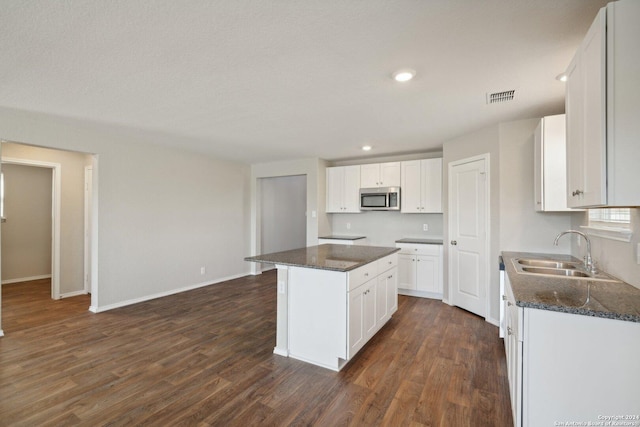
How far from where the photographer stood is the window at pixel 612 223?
1.86 metres

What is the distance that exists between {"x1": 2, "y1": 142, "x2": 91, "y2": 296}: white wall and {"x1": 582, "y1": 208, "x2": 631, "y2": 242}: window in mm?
6508

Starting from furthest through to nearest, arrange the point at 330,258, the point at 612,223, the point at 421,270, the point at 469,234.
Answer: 1. the point at 421,270
2. the point at 469,234
3. the point at 330,258
4. the point at 612,223

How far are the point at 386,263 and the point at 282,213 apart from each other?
438cm

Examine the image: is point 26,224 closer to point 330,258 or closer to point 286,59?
point 330,258

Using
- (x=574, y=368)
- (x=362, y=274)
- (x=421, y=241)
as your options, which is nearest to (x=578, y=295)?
(x=574, y=368)

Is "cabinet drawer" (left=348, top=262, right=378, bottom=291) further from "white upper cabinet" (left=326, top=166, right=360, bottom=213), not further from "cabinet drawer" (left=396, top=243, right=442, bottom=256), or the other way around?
"white upper cabinet" (left=326, top=166, right=360, bottom=213)

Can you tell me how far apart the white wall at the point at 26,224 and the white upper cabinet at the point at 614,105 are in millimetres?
8148

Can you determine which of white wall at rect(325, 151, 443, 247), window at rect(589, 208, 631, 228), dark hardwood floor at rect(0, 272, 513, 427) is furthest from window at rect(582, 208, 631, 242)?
white wall at rect(325, 151, 443, 247)

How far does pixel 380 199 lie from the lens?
16.7ft

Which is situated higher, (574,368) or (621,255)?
(621,255)

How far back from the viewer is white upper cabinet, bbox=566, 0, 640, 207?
4.05ft

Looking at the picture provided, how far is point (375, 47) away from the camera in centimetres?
186

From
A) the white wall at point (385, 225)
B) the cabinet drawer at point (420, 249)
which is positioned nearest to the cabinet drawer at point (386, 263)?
the cabinet drawer at point (420, 249)

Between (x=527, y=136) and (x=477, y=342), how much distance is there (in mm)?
2314
